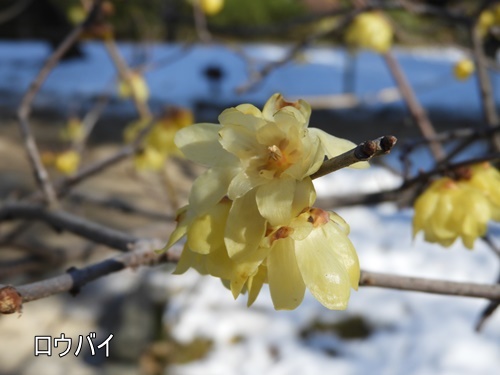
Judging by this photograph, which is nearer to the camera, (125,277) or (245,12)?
(125,277)

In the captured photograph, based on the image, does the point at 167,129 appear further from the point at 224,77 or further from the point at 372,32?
the point at 224,77

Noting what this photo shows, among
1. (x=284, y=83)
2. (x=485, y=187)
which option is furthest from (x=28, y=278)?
(x=284, y=83)

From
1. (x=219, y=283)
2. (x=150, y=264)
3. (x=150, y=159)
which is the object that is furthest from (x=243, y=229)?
(x=219, y=283)

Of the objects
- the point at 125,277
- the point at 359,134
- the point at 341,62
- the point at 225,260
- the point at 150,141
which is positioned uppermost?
the point at 225,260

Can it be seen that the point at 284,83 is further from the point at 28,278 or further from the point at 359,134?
the point at 28,278

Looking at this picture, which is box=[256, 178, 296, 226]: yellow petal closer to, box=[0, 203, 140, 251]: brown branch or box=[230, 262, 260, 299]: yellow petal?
box=[230, 262, 260, 299]: yellow petal

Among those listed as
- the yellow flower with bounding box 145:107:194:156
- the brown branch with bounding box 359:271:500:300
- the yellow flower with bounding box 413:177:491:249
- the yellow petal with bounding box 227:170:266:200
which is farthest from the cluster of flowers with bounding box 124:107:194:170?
the yellow petal with bounding box 227:170:266:200

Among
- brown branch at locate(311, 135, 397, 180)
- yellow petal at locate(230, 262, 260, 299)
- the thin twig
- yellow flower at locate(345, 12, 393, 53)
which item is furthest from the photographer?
yellow flower at locate(345, 12, 393, 53)
